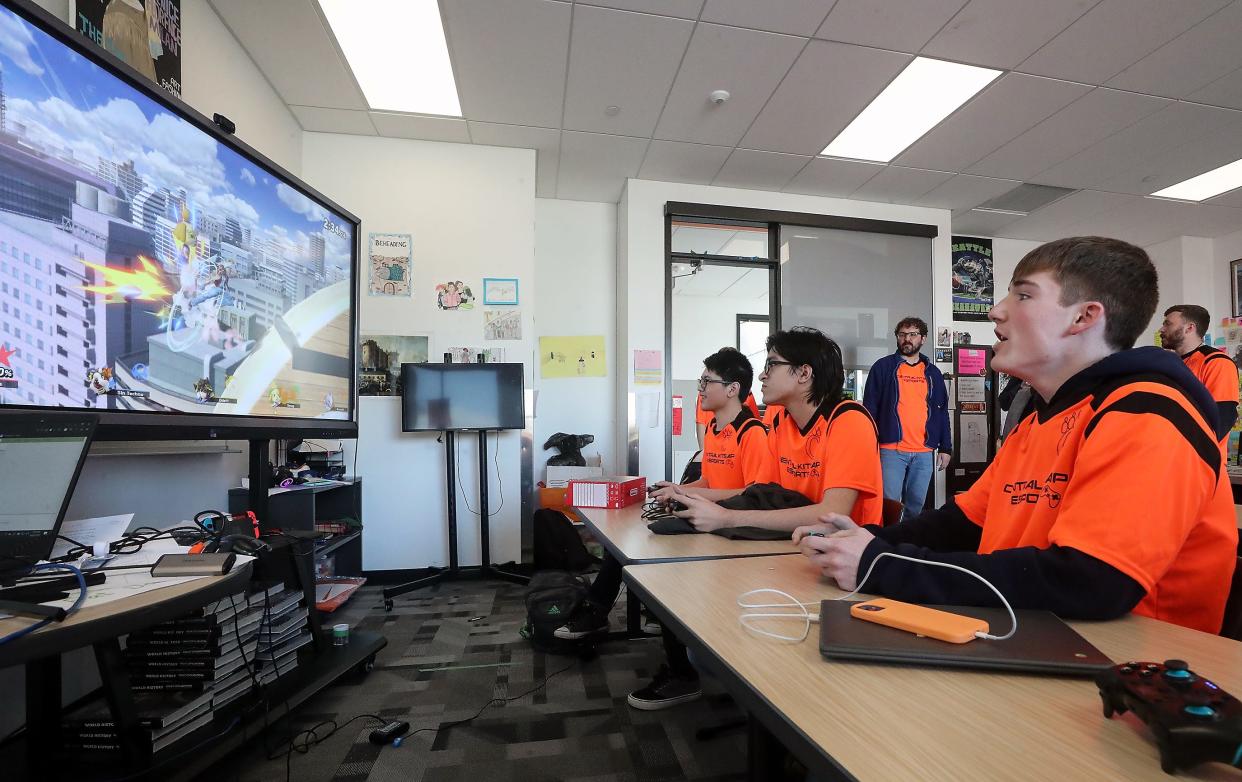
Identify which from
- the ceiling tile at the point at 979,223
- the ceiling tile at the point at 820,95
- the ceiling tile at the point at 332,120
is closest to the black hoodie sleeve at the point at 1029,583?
the ceiling tile at the point at 820,95

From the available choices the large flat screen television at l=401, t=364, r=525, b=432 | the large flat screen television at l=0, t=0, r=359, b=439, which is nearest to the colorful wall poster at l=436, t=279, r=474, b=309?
the large flat screen television at l=401, t=364, r=525, b=432

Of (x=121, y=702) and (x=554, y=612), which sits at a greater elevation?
(x=121, y=702)

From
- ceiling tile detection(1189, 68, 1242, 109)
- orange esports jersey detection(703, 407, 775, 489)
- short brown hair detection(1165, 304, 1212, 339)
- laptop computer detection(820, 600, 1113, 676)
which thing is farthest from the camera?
short brown hair detection(1165, 304, 1212, 339)

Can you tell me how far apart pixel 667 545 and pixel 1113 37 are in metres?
3.39

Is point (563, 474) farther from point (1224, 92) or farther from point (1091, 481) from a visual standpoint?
point (1224, 92)

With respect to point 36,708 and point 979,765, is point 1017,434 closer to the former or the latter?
point 979,765

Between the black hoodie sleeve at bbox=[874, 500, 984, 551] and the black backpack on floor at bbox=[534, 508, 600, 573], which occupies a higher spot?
the black hoodie sleeve at bbox=[874, 500, 984, 551]

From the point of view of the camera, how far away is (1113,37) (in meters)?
2.76

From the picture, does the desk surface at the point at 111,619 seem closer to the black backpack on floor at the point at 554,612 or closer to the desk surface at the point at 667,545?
the desk surface at the point at 667,545

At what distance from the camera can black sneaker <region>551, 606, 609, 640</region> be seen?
229 centimetres

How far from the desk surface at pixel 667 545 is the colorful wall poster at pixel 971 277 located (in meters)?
4.85

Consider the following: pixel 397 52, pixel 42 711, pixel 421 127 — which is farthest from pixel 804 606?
pixel 421 127

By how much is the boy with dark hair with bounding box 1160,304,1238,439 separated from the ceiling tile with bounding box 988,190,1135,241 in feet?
5.70

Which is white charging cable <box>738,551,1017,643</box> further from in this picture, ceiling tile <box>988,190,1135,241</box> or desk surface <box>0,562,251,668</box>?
ceiling tile <box>988,190,1135,241</box>
